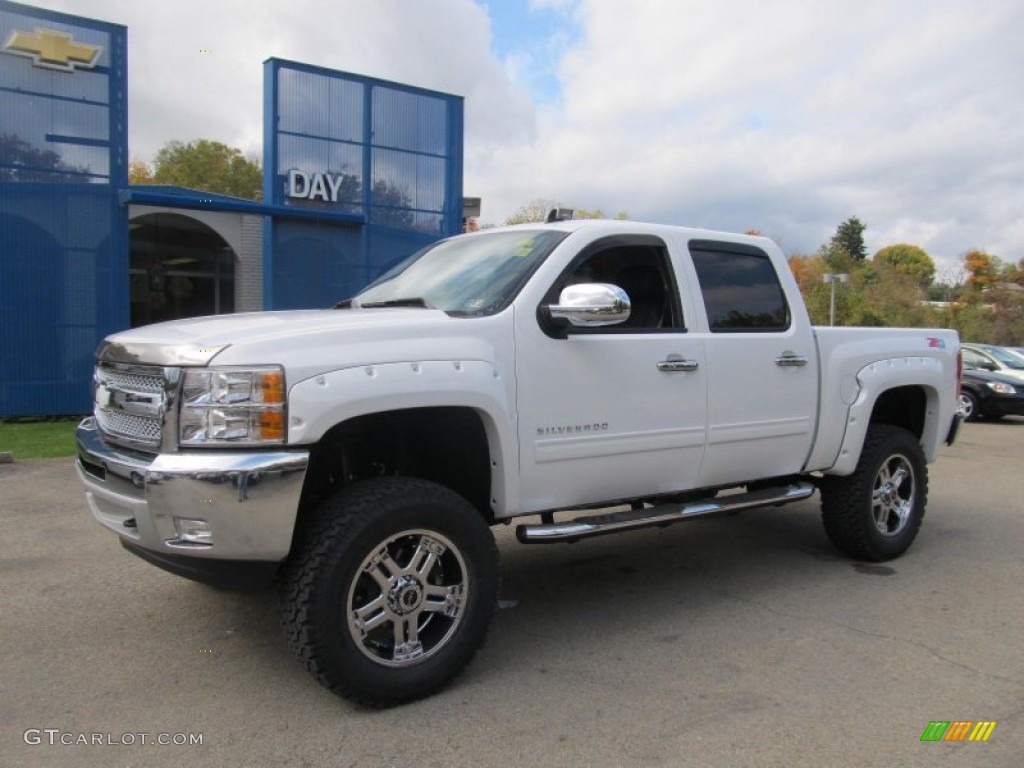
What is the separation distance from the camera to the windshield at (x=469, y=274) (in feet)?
13.1

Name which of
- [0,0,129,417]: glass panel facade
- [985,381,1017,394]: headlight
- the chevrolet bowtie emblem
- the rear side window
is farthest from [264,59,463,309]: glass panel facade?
the rear side window

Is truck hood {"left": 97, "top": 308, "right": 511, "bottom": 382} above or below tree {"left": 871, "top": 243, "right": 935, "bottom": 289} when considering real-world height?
below

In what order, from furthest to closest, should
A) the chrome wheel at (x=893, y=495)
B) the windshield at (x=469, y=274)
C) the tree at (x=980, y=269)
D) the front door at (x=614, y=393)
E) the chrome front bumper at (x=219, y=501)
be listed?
the tree at (x=980, y=269)
the chrome wheel at (x=893, y=495)
the windshield at (x=469, y=274)
the front door at (x=614, y=393)
the chrome front bumper at (x=219, y=501)

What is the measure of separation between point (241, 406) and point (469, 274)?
1.55 m

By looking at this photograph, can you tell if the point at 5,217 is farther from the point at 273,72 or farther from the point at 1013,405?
the point at 1013,405

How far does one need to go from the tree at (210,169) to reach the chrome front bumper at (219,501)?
47.0 m

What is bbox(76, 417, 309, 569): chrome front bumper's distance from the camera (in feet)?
9.93

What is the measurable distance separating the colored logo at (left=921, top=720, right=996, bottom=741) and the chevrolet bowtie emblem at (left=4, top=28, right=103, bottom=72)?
13.2 m

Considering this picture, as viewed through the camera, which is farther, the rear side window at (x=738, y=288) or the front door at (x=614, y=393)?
the rear side window at (x=738, y=288)

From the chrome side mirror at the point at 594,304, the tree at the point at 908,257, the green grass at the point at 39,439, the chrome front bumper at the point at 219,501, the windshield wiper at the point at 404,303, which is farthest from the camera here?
the tree at the point at 908,257

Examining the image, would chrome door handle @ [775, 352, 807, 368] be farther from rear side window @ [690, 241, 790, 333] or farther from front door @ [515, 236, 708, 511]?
front door @ [515, 236, 708, 511]

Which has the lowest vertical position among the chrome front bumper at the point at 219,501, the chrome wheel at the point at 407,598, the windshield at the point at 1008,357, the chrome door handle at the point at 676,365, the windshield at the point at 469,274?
the chrome wheel at the point at 407,598

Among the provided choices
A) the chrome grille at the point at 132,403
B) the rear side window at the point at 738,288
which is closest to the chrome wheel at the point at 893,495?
the rear side window at the point at 738,288

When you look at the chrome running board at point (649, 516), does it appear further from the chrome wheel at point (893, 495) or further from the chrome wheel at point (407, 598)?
the chrome wheel at point (893, 495)
